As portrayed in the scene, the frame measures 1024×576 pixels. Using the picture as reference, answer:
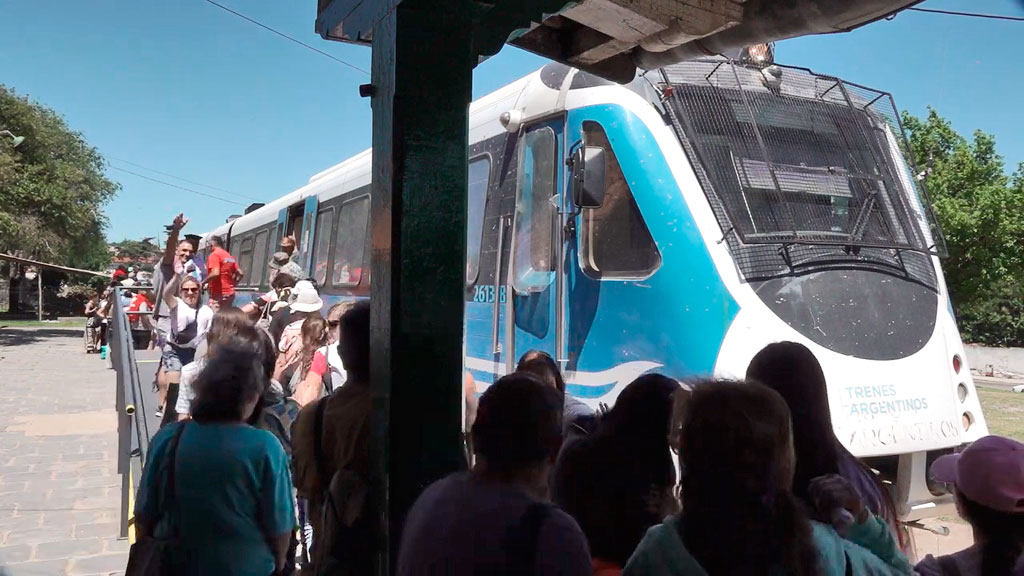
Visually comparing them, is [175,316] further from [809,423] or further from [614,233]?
[809,423]

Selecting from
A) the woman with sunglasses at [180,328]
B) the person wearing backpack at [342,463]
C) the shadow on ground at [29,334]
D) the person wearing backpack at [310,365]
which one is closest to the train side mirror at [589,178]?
the person wearing backpack at [310,365]

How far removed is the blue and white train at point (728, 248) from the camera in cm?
498

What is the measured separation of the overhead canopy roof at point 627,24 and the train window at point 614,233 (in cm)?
162

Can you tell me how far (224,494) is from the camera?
2777 millimetres

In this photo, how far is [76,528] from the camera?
21.4 ft

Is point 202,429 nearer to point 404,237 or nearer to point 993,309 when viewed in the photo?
point 404,237

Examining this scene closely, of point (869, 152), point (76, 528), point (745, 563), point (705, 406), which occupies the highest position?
point (869, 152)

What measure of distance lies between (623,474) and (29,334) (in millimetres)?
38530

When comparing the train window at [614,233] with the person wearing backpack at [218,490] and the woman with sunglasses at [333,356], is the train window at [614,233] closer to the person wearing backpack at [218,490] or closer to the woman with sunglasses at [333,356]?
the woman with sunglasses at [333,356]

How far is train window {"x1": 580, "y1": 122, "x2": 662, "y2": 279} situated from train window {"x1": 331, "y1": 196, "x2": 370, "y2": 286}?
12.7 feet

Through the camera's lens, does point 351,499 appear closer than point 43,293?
Yes

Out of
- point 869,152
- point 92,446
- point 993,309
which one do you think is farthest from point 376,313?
point 993,309

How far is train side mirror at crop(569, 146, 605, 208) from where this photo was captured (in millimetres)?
5184

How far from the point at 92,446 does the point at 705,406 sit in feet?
32.9
